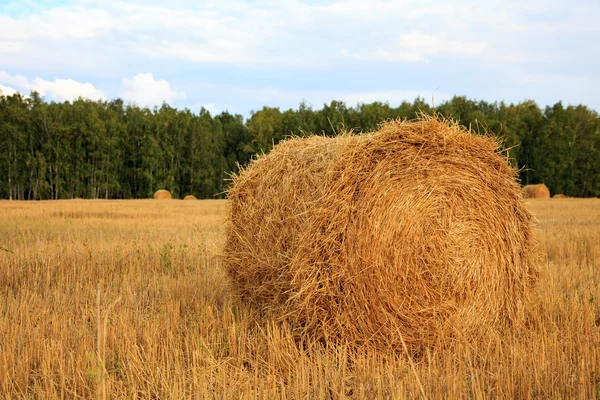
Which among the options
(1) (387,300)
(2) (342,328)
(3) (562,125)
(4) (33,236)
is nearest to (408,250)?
(1) (387,300)

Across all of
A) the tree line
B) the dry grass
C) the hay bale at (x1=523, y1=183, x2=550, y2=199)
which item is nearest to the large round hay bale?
the dry grass

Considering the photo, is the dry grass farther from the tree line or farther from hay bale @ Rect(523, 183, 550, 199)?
the tree line

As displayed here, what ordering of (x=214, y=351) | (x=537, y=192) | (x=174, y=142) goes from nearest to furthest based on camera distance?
1. (x=214, y=351)
2. (x=537, y=192)
3. (x=174, y=142)

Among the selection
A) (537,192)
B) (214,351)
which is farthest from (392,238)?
(537,192)

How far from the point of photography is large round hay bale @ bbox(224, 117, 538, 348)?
182 inches

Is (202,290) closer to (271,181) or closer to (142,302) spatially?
(142,302)

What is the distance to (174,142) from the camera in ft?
197

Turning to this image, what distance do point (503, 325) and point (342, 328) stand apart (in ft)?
6.30

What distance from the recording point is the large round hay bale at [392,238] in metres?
4.63

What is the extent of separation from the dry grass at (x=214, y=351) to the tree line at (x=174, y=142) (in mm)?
45384

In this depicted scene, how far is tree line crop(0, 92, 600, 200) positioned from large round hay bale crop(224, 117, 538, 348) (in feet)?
152

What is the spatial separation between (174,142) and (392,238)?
190 feet

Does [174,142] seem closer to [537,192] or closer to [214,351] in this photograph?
[537,192]

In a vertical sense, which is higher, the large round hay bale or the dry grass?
the large round hay bale
